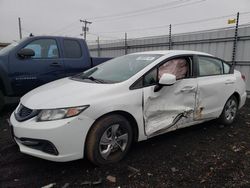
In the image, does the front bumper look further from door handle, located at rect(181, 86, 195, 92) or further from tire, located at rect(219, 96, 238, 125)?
tire, located at rect(219, 96, 238, 125)

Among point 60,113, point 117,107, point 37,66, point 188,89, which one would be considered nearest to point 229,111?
point 188,89

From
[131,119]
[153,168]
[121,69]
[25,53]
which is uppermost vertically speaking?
[25,53]

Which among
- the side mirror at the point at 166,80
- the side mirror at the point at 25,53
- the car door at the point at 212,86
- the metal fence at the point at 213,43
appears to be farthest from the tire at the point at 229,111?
the side mirror at the point at 25,53

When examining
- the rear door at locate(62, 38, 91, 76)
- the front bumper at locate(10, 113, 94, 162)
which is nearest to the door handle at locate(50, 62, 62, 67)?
the rear door at locate(62, 38, 91, 76)

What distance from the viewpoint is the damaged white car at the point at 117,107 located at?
241 cm

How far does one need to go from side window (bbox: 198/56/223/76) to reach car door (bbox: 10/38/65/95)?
3.11 metres

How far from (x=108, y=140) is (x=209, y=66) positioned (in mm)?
2439

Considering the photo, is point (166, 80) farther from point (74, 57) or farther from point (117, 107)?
point (74, 57)

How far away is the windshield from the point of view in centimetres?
311

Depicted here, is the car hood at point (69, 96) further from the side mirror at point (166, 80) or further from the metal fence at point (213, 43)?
the metal fence at point (213, 43)

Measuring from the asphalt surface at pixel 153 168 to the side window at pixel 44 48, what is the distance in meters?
2.03

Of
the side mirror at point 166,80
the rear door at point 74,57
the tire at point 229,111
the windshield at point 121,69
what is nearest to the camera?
the side mirror at point 166,80

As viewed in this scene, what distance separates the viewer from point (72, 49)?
5473 mm

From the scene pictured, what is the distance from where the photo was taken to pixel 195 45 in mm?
8602
